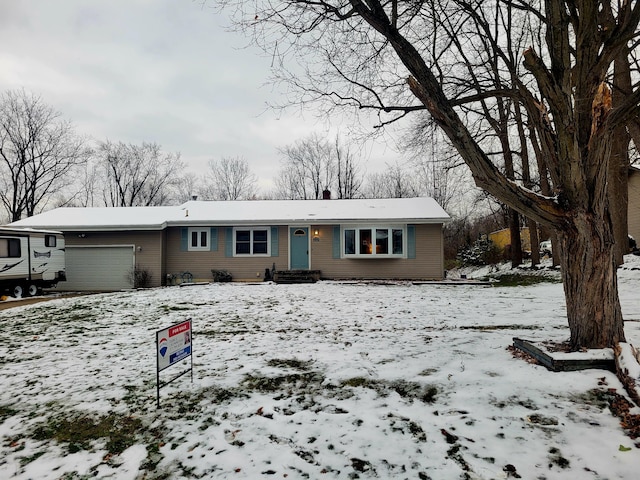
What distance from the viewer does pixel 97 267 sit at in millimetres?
14555

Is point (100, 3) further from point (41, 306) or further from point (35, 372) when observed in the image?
point (41, 306)

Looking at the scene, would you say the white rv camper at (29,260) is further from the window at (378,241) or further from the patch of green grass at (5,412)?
the window at (378,241)

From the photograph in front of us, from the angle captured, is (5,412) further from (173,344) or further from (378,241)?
(378,241)

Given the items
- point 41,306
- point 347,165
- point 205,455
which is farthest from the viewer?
point 347,165

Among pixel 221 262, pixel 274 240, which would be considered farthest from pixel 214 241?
pixel 274 240

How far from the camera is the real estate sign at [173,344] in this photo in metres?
3.26

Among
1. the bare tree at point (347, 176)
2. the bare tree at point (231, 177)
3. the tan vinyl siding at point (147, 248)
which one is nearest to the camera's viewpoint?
the tan vinyl siding at point (147, 248)

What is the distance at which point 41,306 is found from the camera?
9.25 meters

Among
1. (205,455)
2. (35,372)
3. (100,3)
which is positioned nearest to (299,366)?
(205,455)

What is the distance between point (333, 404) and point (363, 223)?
1125 cm

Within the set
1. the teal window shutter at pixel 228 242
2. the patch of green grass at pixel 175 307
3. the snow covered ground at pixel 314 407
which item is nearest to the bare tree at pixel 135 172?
the teal window shutter at pixel 228 242

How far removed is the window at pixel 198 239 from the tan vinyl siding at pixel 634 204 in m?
20.2

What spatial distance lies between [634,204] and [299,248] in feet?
54.6

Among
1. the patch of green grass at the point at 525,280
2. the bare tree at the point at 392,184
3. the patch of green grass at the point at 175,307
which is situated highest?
the bare tree at the point at 392,184
